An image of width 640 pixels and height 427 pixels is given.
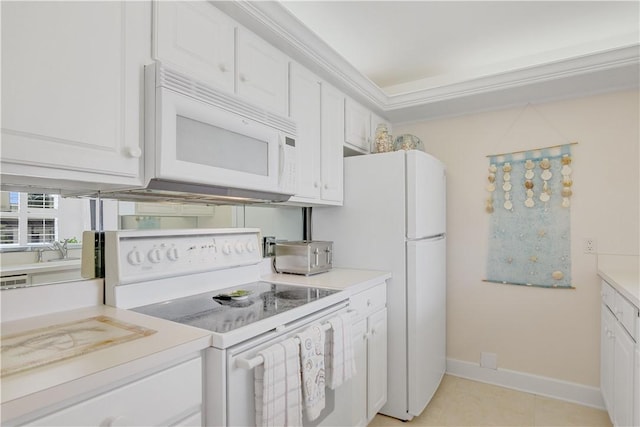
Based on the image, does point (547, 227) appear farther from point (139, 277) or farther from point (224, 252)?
point (139, 277)

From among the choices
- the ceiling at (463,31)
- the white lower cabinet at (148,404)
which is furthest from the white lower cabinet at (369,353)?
the ceiling at (463,31)

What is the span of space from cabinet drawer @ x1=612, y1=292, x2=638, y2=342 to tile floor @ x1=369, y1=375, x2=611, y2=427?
82 cm

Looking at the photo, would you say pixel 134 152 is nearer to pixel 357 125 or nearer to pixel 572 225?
pixel 357 125

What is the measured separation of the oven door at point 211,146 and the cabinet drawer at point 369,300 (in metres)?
0.73

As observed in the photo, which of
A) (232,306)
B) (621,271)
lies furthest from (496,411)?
(232,306)

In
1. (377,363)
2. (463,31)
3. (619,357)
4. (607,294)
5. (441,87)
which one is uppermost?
(463,31)

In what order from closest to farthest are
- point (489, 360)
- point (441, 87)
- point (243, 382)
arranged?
point (243, 382), point (441, 87), point (489, 360)

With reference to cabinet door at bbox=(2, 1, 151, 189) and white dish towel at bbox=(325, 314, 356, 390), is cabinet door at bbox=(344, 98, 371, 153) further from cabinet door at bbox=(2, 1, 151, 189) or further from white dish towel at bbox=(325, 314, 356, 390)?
cabinet door at bbox=(2, 1, 151, 189)

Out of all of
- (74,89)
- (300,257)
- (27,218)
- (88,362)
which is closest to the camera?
(88,362)

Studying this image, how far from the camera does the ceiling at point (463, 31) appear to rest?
2008 millimetres

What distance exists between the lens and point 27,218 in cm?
129

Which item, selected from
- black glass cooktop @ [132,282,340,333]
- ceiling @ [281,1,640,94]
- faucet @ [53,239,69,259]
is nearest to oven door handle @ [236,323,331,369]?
black glass cooktop @ [132,282,340,333]

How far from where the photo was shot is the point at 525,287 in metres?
2.70

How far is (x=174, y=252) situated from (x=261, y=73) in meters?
0.93
